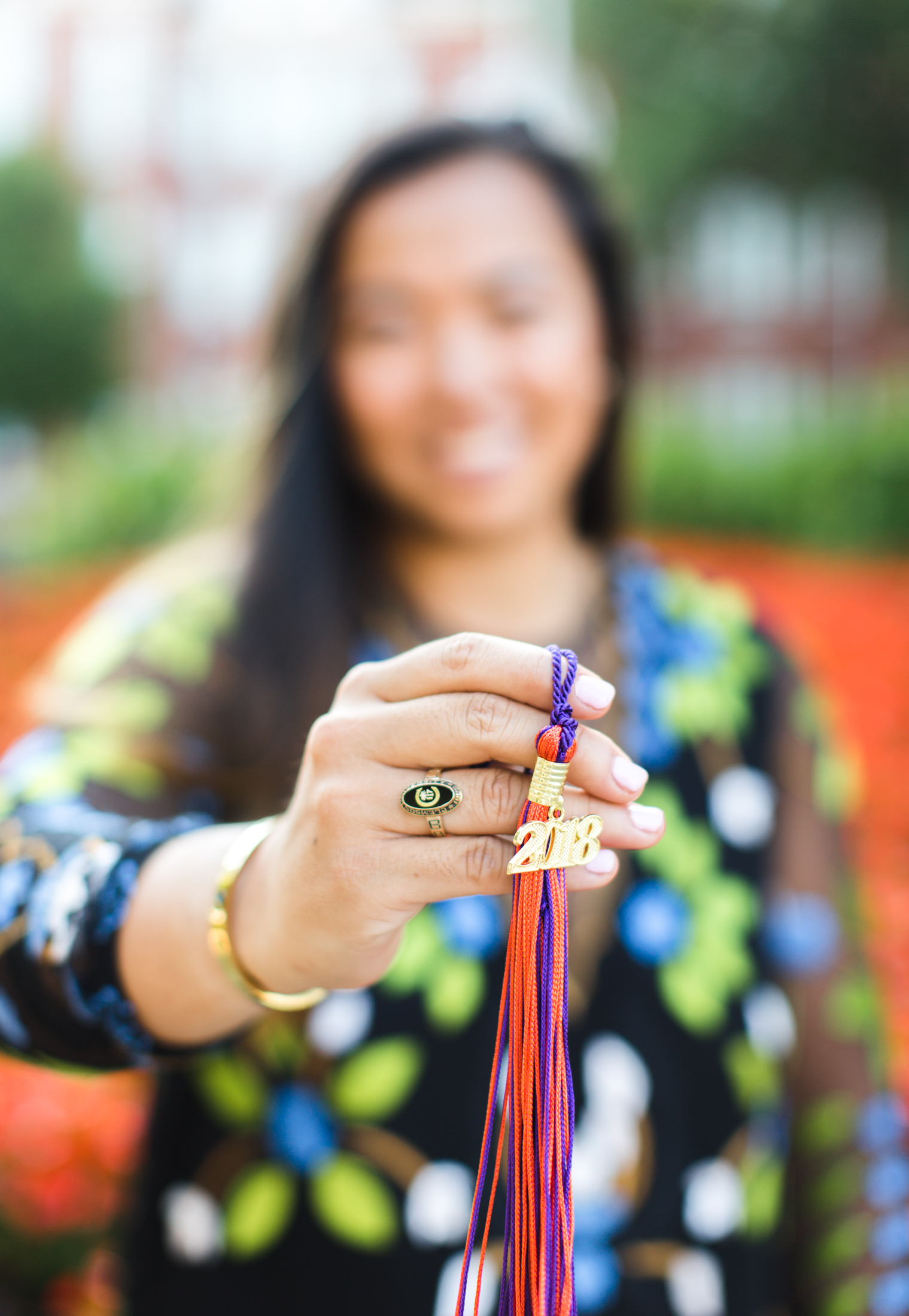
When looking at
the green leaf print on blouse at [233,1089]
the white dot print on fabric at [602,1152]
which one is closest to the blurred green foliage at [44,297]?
the green leaf print on blouse at [233,1089]

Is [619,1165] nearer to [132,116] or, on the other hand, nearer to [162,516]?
[162,516]

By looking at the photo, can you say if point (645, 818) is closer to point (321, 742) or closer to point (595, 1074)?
point (321, 742)

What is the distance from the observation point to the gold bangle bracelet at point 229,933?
2.60 ft

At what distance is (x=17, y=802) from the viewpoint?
1070 millimetres

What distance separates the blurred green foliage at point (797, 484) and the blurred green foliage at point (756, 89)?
582cm

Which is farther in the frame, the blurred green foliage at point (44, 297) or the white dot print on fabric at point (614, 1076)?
the blurred green foliage at point (44, 297)

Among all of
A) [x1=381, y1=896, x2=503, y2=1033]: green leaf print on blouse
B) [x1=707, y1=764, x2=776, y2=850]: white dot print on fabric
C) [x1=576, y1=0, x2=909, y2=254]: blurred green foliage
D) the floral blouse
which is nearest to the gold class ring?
the floral blouse

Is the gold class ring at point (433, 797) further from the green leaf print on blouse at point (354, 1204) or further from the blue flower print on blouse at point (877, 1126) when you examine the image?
the blue flower print on blouse at point (877, 1126)

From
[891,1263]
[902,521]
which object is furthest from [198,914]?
[902,521]

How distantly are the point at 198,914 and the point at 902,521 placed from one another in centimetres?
977

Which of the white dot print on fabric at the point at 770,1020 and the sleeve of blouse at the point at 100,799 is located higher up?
the sleeve of blouse at the point at 100,799

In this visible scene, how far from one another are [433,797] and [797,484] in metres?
10.5

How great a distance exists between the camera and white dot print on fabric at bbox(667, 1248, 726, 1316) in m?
1.26

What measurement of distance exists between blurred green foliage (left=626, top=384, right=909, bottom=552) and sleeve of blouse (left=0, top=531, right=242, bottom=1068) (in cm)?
845
